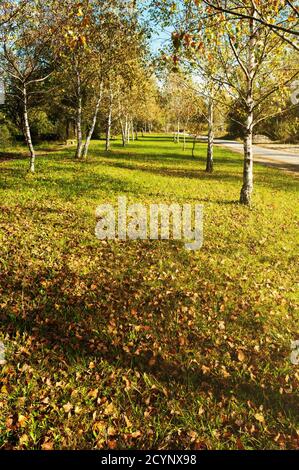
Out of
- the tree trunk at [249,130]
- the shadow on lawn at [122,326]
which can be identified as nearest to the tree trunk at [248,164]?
the tree trunk at [249,130]

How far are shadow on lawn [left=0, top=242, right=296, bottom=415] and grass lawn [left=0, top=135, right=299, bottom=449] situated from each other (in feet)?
0.07

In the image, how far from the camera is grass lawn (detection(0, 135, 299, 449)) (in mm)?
4305

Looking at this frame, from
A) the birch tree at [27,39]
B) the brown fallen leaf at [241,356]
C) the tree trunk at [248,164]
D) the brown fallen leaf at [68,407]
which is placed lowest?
the brown fallen leaf at [68,407]

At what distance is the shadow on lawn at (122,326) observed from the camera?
507cm

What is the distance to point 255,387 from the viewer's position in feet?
16.4

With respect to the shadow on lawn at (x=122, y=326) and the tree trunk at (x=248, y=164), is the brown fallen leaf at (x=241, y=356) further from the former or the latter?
the tree trunk at (x=248, y=164)

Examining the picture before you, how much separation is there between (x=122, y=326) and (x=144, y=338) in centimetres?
53

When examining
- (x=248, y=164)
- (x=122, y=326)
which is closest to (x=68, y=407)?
(x=122, y=326)

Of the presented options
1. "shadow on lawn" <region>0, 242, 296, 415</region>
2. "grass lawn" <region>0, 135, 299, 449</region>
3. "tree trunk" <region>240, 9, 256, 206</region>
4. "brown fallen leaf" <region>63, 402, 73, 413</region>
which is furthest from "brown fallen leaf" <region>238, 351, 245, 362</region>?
"tree trunk" <region>240, 9, 256, 206</region>

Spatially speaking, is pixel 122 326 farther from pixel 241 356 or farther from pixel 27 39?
pixel 27 39

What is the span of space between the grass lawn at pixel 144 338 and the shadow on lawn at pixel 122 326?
23mm

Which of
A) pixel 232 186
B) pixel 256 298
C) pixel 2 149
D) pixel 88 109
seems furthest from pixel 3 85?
pixel 256 298

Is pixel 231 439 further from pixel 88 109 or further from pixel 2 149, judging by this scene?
pixel 88 109

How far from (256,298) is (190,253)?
2660mm
